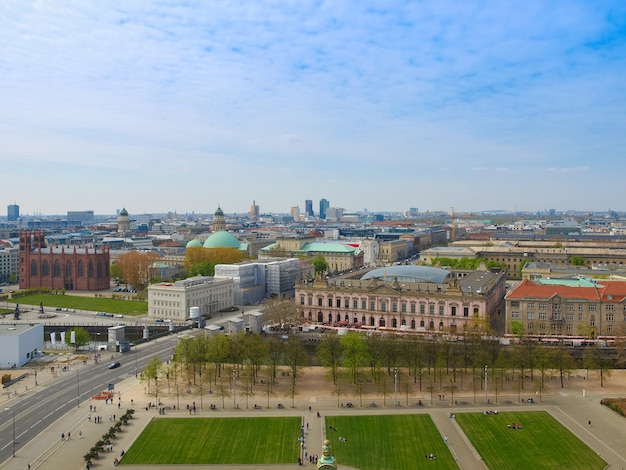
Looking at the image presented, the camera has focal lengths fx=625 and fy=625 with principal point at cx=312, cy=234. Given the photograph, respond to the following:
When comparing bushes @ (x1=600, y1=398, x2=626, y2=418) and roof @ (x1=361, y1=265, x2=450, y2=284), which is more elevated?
roof @ (x1=361, y1=265, x2=450, y2=284)

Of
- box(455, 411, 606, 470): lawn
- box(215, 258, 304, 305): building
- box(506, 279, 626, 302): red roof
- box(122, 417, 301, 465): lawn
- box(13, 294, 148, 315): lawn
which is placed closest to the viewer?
box(455, 411, 606, 470): lawn

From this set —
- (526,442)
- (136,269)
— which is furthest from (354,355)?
(136,269)

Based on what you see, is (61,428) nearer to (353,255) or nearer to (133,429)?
(133,429)

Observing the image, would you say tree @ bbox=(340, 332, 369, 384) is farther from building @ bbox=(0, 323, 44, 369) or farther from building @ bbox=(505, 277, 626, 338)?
building @ bbox=(0, 323, 44, 369)

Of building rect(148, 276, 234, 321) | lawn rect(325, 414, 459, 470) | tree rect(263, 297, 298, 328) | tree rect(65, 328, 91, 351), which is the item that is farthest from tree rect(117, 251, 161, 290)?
lawn rect(325, 414, 459, 470)

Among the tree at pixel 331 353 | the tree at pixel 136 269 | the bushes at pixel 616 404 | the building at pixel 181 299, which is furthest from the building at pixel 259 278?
the bushes at pixel 616 404

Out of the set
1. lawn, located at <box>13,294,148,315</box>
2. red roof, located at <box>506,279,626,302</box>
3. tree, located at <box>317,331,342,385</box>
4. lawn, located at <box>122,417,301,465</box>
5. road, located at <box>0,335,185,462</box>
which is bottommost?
lawn, located at <box>122,417,301,465</box>

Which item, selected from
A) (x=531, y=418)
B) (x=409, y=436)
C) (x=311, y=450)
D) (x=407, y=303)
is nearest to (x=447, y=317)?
(x=407, y=303)
